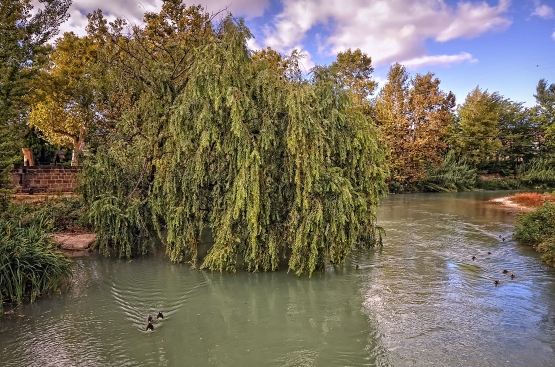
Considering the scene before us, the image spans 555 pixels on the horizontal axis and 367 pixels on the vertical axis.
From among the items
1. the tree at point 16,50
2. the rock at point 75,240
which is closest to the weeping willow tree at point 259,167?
the rock at point 75,240

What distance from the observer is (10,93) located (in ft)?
28.6

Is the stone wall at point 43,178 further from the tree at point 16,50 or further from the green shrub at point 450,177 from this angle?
the green shrub at point 450,177

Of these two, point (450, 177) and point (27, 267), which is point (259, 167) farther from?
point (450, 177)

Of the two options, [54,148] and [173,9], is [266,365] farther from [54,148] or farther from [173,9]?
[54,148]

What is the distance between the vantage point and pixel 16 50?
9.05 meters

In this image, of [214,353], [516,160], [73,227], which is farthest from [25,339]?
[516,160]

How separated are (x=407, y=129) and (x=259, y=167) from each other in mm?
25639

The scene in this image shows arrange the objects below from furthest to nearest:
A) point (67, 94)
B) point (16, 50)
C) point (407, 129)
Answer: point (407, 129) < point (67, 94) < point (16, 50)

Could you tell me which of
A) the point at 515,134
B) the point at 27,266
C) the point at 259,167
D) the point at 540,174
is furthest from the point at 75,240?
the point at 515,134

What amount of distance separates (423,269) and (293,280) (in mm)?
2999

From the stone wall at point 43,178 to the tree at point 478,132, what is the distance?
108 feet

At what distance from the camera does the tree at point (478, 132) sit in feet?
117

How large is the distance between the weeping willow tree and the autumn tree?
73.3ft

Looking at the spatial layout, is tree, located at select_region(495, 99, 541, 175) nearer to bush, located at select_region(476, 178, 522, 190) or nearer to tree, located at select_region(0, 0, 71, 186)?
bush, located at select_region(476, 178, 522, 190)
